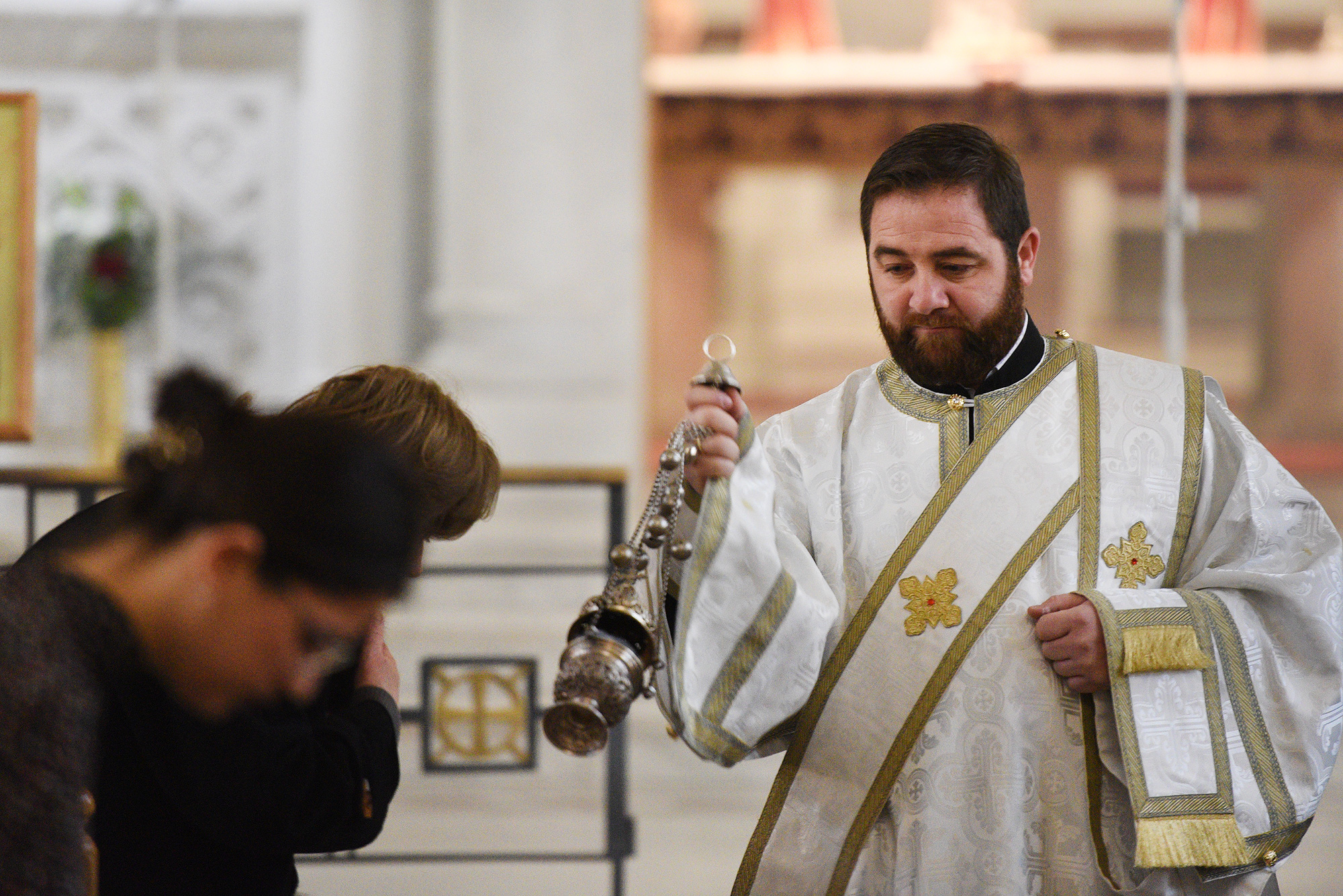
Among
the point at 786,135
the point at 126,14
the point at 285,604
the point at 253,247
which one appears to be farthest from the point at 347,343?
the point at 285,604

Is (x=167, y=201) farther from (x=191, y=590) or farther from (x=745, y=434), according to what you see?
(x=191, y=590)

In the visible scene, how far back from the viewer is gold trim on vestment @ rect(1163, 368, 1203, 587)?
5.58ft

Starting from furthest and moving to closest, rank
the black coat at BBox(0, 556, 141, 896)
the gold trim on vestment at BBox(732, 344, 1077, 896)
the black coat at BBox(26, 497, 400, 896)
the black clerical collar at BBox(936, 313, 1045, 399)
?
the black clerical collar at BBox(936, 313, 1045, 399) < the gold trim on vestment at BBox(732, 344, 1077, 896) < the black coat at BBox(26, 497, 400, 896) < the black coat at BBox(0, 556, 141, 896)

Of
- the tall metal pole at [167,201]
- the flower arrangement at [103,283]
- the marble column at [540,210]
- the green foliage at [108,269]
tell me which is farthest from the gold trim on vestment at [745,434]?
the tall metal pole at [167,201]

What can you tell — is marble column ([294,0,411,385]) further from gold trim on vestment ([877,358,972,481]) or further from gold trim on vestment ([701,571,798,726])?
gold trim on vestment ([701,571,798,726])

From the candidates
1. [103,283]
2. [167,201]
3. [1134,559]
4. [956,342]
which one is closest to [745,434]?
[956,342]

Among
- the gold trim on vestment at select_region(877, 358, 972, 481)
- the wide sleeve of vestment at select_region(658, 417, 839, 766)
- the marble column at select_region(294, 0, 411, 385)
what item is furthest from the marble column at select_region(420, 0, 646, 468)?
the wide sleeve of vestment at select_region(658, 417, 839, 766)

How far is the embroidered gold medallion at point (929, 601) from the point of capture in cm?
166

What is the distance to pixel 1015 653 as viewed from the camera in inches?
64.6

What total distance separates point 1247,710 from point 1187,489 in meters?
0.30

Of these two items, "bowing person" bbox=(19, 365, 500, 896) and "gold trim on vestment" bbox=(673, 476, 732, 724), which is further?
"gold trim on vestment" bbox=(673, 476, 732, 724)

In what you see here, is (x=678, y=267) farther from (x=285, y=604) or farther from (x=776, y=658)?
(x=285, y=604)

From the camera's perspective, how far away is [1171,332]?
14.3 feet

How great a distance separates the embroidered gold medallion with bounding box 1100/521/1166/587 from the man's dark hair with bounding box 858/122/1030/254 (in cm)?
41
